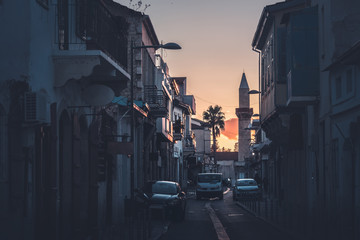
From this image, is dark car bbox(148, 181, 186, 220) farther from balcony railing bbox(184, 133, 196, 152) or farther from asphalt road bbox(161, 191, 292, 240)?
balcony railing bbox(184, 133, 196, 152)

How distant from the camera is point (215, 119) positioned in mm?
117250

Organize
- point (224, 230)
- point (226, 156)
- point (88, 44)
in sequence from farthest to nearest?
point (226, 156) → point (224, 230) → point (88, 44)

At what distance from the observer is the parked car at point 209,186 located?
2170 inches

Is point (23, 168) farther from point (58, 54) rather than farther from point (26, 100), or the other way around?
point (58, 54)

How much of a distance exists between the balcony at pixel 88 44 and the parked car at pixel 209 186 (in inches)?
1377

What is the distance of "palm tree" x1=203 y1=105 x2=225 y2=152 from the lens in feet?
384

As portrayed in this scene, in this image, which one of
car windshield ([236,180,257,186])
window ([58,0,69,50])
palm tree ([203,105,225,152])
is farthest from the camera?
palm tree ([203,105,225,152])

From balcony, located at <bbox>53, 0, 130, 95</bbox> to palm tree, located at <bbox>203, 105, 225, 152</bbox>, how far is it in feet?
316

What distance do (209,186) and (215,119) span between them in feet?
205

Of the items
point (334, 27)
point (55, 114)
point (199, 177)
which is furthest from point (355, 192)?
point (199, 177)

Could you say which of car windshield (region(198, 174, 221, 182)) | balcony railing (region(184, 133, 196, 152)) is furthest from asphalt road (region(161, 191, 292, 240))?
balcony railing (region(184, 133, 196, 152))

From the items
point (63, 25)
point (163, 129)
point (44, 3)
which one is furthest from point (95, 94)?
point (163, 129)

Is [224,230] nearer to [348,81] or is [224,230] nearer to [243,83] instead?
[348,81]

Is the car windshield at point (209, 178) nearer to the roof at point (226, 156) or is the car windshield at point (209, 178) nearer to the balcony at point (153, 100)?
the balcony at point (153, 100)
